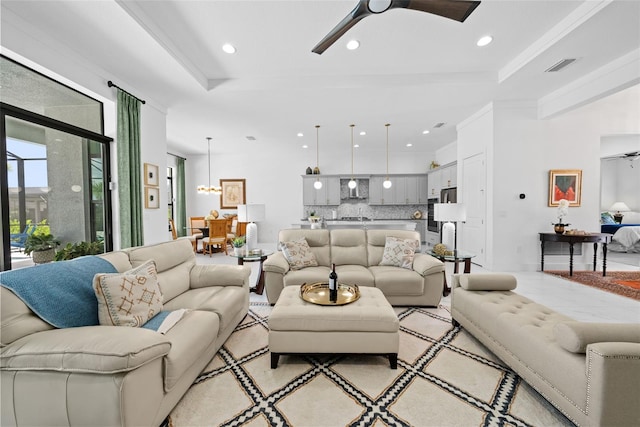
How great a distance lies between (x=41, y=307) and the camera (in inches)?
55.6

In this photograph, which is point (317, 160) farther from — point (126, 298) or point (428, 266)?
point (126, 298)

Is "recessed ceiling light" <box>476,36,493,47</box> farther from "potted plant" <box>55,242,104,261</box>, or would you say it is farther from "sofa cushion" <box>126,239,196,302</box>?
"potted plant" <box>55,242,104,261</box>

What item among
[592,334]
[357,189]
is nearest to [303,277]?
[592,334]

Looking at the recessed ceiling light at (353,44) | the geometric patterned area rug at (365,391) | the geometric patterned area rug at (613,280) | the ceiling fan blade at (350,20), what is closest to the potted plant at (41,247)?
the geometric patterned area rug at (365,391)

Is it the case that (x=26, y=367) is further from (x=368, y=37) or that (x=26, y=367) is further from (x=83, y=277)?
(x=368, y=37)

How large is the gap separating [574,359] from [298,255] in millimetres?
2636

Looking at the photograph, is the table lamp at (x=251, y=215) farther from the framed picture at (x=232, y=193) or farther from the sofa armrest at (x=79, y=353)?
the framed picture at (x=232, y=193)

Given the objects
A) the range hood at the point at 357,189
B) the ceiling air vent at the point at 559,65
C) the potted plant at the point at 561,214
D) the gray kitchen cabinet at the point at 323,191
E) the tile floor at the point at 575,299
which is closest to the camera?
the tile floor at the point at 575,299

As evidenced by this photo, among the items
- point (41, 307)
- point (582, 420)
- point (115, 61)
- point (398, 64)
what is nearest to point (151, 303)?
point (41, 307)

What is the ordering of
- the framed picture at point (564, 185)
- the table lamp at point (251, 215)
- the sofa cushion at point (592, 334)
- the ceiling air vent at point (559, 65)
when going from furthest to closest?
1. the framed picture at point (564, 185)
2. the table lamp at point (251, 215)
3. the ceiling air vent at point (559, 65)
4. the sofa cushion at point (592, 334)

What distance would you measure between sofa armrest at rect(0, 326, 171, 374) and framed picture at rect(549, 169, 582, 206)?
6267mm

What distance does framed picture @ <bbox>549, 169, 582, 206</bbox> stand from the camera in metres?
4.73

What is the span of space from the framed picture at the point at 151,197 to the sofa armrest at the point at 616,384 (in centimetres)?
516

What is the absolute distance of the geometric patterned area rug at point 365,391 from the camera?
1.54 m
